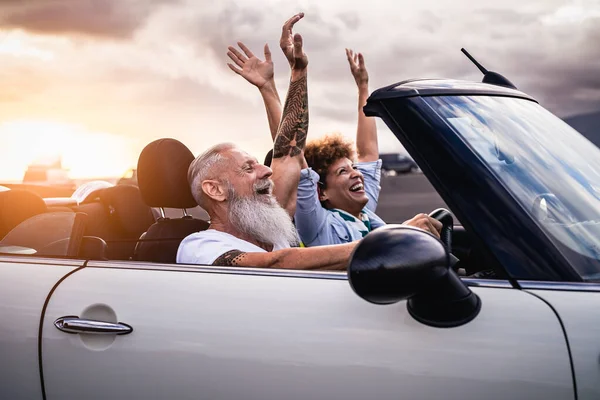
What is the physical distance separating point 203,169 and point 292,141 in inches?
22.7

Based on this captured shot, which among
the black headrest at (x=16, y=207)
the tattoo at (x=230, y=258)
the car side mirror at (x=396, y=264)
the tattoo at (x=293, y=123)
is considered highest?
the tattoo at (x=293, y=123)

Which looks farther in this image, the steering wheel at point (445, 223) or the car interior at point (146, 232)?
the steering wheel at point (445, 223)

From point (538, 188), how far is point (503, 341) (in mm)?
439

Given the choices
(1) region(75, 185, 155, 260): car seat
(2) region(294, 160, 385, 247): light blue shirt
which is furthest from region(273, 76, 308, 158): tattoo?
(1) region(75, 185, 155, 260): car seat

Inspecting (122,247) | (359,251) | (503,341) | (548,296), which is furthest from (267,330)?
(122,247)

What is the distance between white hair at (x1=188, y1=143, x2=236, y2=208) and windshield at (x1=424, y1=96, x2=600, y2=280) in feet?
4.47

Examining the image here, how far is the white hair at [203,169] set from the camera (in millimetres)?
3156

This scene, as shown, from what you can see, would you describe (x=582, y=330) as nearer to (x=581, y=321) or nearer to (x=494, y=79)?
(x=581, y=321)

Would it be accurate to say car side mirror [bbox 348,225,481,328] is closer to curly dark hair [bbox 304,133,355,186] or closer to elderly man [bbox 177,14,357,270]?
elderly man [bbox 177,14,357,270]

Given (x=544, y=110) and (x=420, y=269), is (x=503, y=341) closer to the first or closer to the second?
(x=420, y=269)

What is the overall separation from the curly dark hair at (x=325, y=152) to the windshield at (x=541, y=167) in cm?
184

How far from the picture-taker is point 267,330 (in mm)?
1902

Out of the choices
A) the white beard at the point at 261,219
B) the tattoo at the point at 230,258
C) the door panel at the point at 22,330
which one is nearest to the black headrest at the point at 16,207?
the door panel at the point at 22,330

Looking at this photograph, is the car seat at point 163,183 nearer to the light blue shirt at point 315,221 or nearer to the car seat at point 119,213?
the light blue shirt at point 315,221
